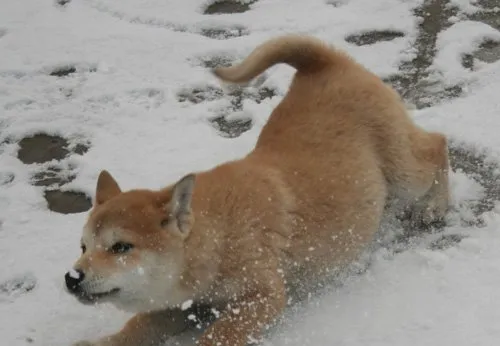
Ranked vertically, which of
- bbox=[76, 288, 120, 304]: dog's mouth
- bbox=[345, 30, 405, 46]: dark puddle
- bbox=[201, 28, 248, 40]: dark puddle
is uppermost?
bbox=[76, 288, 120, 304]: dog's mouth

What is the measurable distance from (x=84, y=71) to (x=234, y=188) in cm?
278

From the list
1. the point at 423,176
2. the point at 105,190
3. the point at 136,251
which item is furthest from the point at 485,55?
the point at 136,251

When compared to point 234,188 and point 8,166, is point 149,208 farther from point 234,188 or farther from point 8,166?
point 8,166

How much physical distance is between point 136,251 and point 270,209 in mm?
680

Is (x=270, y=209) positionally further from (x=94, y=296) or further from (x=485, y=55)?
(x=485, y=55)

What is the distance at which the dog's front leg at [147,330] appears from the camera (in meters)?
3.28

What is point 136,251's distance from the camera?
290 cm

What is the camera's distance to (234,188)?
3.27 m

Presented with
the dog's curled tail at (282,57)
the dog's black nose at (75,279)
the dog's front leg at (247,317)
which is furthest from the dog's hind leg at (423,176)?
the dog's black nose at (75,279)

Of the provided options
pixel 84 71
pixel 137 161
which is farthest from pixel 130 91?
pixel 137 161

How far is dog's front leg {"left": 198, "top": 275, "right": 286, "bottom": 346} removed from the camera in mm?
3078

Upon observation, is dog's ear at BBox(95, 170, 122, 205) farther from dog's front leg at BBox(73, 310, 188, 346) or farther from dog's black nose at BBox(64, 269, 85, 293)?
dog's front leg at BBox(73, 310, 188, 346)

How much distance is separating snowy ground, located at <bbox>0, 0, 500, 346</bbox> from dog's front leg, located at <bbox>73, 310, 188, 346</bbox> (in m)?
0.20

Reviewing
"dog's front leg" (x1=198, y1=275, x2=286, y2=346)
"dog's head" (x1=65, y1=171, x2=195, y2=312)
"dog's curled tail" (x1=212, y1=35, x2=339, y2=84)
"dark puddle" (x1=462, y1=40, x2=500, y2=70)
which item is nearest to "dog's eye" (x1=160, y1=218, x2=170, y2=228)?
"dog's head" (x1=65, y1=171, x2=195, y2=312)
